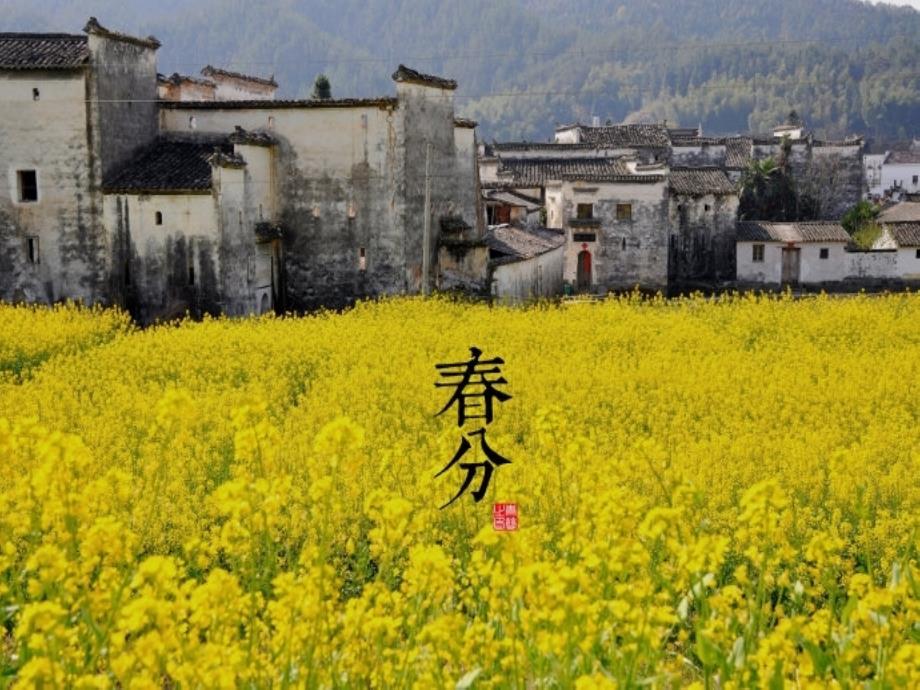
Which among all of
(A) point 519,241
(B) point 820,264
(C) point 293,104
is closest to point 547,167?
(B) point 820,264

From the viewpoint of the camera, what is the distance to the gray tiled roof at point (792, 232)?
3872cm

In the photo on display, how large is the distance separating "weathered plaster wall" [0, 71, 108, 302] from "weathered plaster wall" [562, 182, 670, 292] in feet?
53.6

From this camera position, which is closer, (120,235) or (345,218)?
(120,235)

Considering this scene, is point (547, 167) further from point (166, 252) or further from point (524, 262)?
point (166, 252)

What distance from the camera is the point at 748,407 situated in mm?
13859

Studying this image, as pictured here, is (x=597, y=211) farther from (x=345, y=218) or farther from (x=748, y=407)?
(x=748, y=407)

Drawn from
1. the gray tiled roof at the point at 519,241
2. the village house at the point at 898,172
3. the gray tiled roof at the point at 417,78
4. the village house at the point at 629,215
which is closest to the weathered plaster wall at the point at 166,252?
the gray tiled roof at the point at 417,78

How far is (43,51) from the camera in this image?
24.6 metres

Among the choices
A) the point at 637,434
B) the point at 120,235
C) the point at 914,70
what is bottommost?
the point at 637,434

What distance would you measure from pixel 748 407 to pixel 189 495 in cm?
639

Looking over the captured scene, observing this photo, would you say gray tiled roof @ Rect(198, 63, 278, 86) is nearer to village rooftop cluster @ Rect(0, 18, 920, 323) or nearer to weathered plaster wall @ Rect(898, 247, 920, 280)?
village rooftop cluster @ Rect(0, 18, 920, 323)

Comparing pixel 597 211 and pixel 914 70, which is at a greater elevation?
pixel 914 70

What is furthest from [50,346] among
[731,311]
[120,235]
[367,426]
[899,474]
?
[899,474]

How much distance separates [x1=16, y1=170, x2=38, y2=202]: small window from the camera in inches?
985
